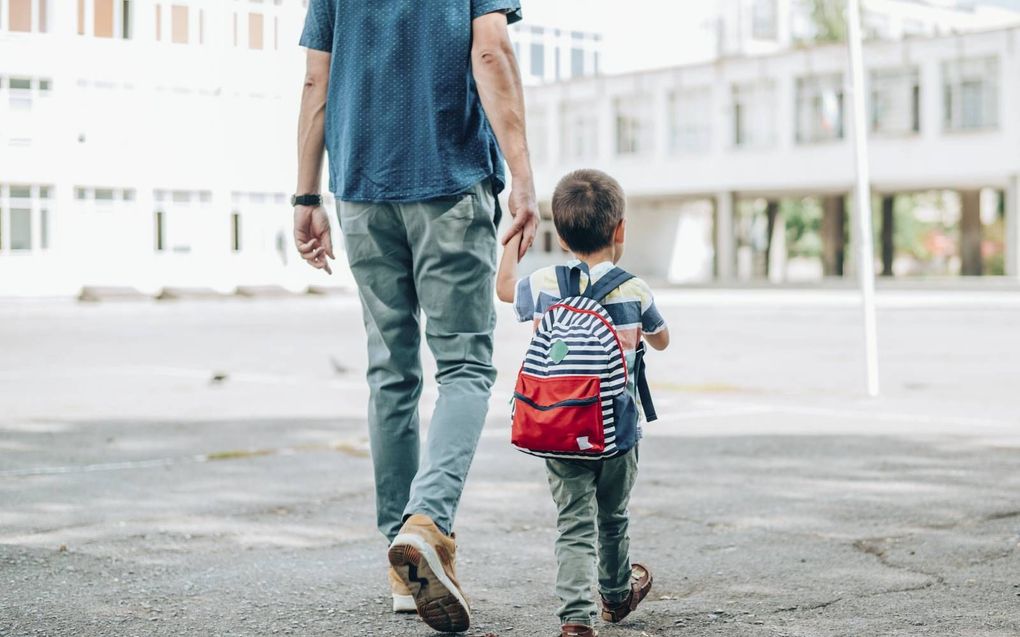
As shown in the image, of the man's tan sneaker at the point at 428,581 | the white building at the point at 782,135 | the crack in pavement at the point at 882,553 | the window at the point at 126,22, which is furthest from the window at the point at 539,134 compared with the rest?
the man's tan sneaker at the point at 428,581

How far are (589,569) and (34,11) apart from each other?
42.3 meters

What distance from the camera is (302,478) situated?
6582mm

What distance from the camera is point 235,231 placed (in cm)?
4603

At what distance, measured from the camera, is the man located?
3.80 meters

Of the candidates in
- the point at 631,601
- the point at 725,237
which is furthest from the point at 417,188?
the point at 725,237

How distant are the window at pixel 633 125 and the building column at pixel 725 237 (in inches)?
148

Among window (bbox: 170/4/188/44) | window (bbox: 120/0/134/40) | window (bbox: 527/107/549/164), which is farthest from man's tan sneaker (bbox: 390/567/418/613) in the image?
window (bbox: 527/107/549/164)

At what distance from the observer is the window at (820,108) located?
48.7 m

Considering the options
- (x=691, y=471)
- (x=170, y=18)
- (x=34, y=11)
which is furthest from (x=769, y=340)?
(x=34, y=11)

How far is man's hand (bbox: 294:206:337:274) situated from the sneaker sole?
104 cm

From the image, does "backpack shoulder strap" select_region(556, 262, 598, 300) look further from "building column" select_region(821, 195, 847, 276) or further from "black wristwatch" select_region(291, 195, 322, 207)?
"building column" select_region(821, 195, 847, 276)

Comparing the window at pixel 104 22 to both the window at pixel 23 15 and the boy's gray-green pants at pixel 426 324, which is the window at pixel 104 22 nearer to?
the window at pixel 23 15

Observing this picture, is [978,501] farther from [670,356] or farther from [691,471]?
[670,356]

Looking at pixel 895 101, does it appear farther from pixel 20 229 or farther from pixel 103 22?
pixel 20 229
